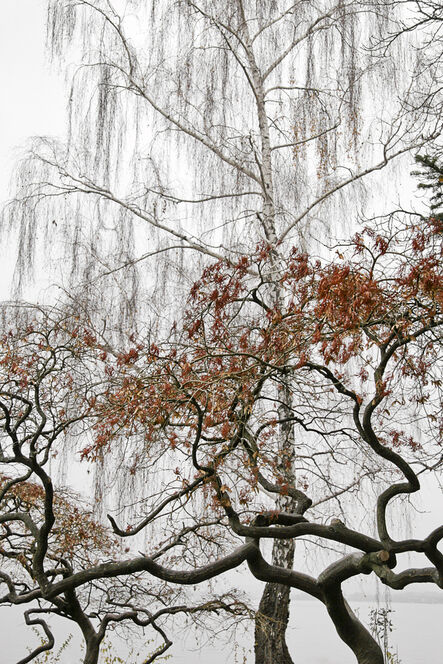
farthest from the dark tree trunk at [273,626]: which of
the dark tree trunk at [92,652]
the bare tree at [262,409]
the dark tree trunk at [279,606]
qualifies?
the dark tree trunk at [92,652]

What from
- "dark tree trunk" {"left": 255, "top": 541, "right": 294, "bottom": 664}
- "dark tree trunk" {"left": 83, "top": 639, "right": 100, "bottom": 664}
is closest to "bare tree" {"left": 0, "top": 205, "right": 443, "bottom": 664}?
"dark tree trunk" {"left": 83, "top": 639, "right": 100, "bottom": 664}

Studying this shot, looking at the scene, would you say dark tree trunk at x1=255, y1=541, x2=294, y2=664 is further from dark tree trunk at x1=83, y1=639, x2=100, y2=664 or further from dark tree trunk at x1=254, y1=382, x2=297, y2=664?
dark tree trunk at x1=83, y1=639, x2=100, y2=664

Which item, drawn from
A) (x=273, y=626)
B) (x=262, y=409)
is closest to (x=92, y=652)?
(x=273, y=626)

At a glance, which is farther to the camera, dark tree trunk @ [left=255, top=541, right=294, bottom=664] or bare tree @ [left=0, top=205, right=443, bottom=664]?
dark tree trunk @ [left=255, top=541, right=294, bottom=664]

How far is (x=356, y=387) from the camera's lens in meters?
6.61

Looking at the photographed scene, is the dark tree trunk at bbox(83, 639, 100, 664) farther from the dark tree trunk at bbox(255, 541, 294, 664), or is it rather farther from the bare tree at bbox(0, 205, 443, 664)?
the dark tree trunk at bbox(255, 541, 294, 664)

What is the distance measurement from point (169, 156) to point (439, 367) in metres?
4.60

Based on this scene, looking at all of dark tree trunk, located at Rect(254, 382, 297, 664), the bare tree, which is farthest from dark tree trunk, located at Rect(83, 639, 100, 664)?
dark tree trunk, located at Rect(254, 382, 297, 664)

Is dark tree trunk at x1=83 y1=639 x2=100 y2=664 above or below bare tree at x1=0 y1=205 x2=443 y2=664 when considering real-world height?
below

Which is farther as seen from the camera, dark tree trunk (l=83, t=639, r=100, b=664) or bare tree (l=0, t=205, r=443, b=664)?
dark tree trunk (l=83, t=639, r=100, b=664)

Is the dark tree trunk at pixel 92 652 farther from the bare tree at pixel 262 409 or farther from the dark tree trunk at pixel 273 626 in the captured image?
the dark tree trunk at pixel 273 626

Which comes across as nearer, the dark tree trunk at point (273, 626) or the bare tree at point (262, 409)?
the bare tree at point (262, 409)

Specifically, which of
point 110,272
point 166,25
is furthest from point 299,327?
point 166,25

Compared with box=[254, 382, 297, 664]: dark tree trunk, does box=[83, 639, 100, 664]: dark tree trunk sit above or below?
below
